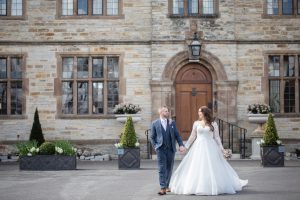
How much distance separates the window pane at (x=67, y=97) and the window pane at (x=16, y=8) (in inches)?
125

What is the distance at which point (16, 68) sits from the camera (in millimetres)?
22625

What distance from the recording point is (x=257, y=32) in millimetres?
22312

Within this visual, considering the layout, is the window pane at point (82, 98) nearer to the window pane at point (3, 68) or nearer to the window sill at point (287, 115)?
the window pane at point (3, 68)

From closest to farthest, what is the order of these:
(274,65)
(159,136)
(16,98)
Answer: (159,136) → (274,65) → (16,98)

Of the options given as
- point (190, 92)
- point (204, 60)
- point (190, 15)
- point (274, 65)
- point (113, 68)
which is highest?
point (190, 15)

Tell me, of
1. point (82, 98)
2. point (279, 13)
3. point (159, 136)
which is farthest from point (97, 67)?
point (159, 136)

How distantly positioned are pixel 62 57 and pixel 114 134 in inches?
136

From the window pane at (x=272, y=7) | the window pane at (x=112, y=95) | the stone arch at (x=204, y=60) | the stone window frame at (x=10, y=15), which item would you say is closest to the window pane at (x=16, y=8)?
the stone window frame at (x=10, y=15)

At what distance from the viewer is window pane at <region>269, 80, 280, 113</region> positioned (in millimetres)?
22353

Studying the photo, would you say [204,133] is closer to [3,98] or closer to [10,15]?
[3,98]

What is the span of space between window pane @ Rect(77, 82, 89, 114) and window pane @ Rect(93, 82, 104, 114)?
295mm

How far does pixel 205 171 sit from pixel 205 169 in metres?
0.05

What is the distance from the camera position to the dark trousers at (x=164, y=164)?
444 inches

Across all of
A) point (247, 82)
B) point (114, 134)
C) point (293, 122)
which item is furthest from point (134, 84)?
point (293, 122)
